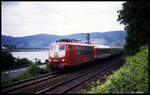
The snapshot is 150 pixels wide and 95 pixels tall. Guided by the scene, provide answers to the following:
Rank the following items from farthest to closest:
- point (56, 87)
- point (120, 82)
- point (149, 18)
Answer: point (56, 87)
point (120, 82)
point (149, 18)

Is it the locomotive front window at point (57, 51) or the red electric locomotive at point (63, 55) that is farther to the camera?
the locomotive front window at point (57, 51)

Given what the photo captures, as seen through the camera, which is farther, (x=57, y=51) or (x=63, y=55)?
(x=57, y=51)

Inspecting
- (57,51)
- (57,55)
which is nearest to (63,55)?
(57,55)

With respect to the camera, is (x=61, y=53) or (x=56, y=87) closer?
(x=56, y=87)

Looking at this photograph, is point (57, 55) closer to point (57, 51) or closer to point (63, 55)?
point (57, 51)

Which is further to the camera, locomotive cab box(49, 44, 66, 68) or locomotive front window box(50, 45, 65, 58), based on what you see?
locomotive front window box(50, 45, 65, 58)

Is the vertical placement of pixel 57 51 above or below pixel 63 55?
above

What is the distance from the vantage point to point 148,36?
607 centimetres

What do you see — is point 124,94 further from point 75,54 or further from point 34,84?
point 75,54

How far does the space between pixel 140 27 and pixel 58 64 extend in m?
10.9

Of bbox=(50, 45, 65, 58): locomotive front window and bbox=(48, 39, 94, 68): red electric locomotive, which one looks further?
bbox=(50, 45, 65, 58): locomotive front window

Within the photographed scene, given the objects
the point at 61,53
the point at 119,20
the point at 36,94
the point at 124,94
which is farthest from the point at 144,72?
the point at 61,53

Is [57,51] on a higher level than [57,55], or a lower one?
higher

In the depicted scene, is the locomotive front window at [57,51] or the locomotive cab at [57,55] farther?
the locomotive front window at [57,51]
